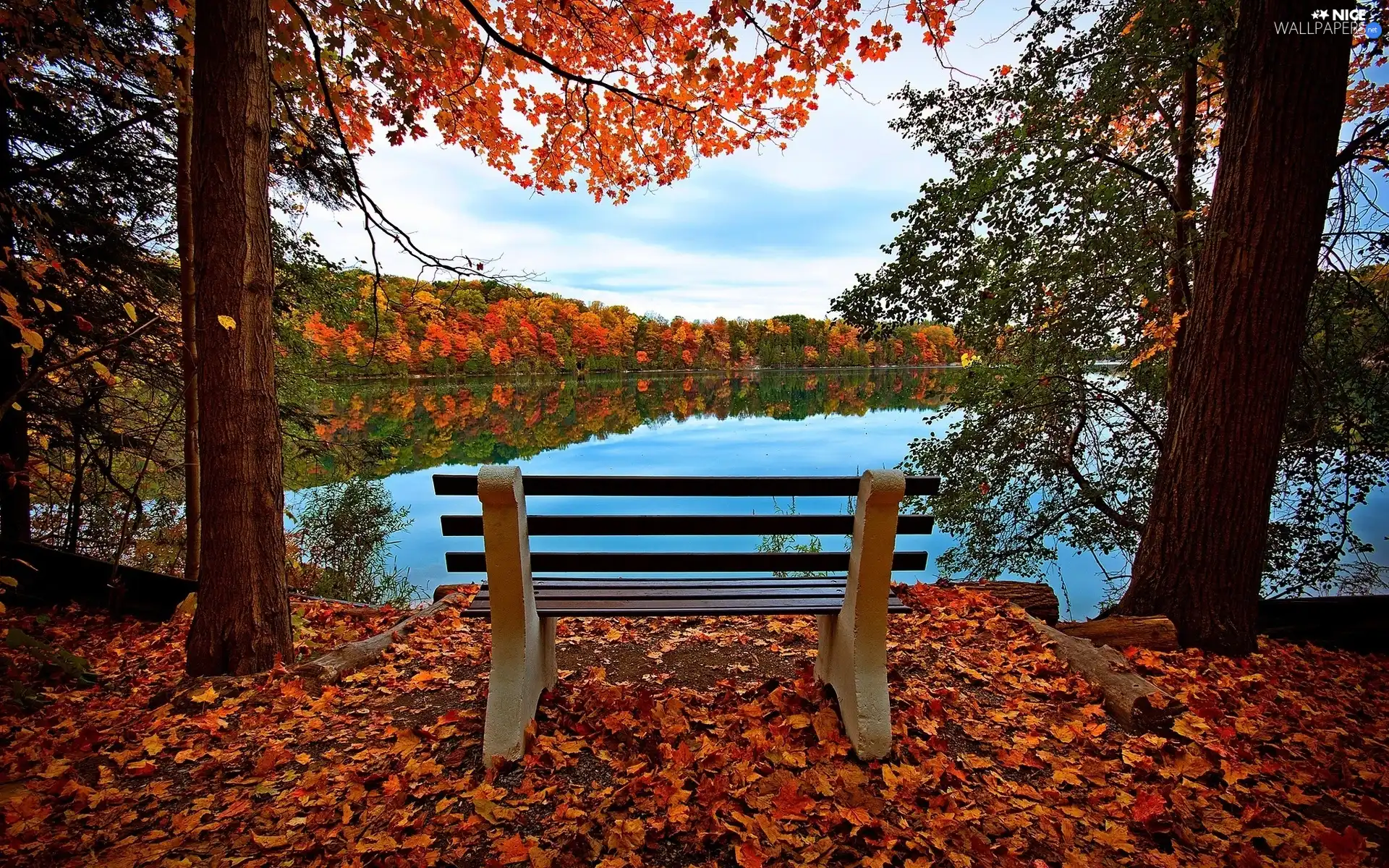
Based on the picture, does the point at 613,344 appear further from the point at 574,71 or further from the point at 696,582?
the point at 696,582

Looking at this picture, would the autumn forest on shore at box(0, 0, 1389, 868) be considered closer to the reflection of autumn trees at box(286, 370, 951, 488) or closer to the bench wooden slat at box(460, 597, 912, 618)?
the bench wooden slat at box(460, 597, 912, 618)

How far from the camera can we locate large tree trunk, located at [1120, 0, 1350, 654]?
9.87 feet

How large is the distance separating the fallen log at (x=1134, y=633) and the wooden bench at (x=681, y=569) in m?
1.66

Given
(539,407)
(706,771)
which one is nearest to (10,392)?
(706,771)

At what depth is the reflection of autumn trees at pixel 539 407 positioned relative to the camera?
11.3 metres

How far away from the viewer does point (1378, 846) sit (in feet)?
5.86

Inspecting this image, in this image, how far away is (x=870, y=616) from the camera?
2.28 m

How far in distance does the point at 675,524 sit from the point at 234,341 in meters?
2.41

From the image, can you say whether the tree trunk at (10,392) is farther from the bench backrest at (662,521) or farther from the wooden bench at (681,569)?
the wooden bench at (681,569)

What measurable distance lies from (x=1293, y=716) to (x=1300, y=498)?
13.6 feet

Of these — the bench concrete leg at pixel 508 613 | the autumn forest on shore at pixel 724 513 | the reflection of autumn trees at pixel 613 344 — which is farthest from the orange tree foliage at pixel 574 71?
the reflection of autumn trees at pixel 613 344

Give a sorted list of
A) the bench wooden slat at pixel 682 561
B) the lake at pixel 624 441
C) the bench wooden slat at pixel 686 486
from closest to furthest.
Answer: the bench wooden slat at pixel 686 486, the bench wooden slat at pixel 682 561, the lake at pixel 624 441

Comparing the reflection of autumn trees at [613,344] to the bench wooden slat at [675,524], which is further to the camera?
the reflection of autumn trees at [613,344]

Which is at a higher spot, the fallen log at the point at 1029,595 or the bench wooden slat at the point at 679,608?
the bench wooden slat at the point at 679,608
